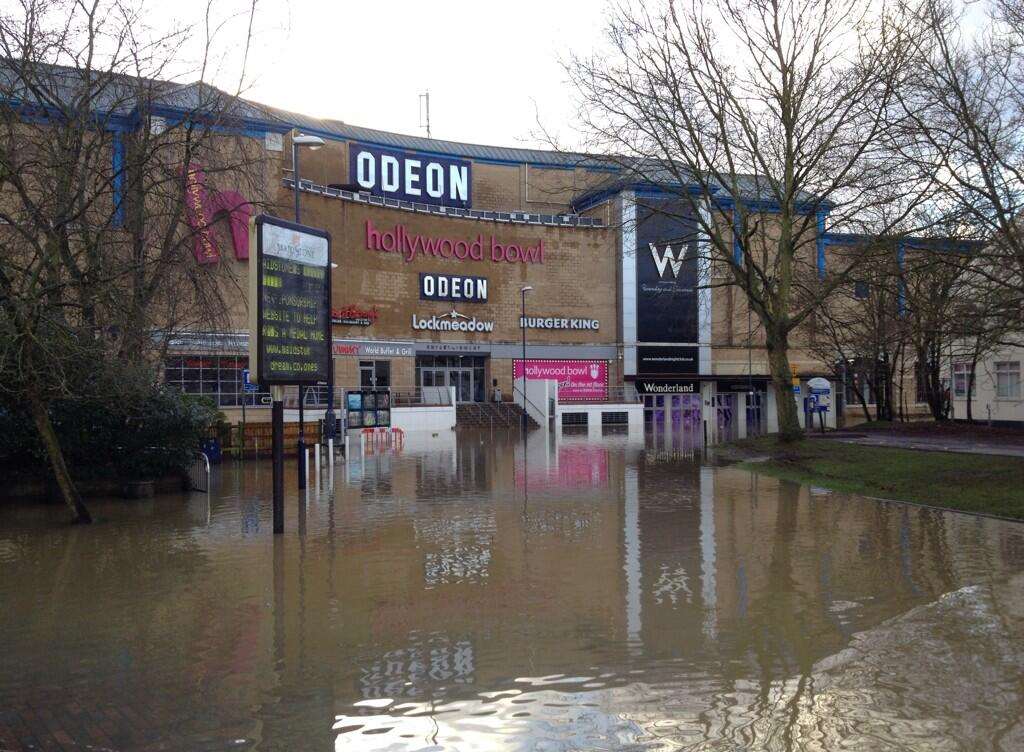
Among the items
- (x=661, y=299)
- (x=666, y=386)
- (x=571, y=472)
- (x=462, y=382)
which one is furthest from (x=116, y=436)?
(x=666, y=386)

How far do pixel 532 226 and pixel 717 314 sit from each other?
47.6ft

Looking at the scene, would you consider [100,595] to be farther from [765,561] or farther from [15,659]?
[765,561]

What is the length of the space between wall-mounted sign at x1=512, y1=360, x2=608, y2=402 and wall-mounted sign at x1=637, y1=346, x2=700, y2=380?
103 inches

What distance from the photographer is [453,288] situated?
56.3m

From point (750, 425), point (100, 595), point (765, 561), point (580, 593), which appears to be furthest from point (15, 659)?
point (750, 425)

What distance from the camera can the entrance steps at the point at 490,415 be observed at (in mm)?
50156

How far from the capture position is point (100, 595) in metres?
8.69

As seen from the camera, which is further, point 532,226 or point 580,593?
point 532,226

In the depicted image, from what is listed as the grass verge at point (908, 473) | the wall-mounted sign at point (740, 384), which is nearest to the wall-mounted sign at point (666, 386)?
the wall-mounted sign at point (740, 384)

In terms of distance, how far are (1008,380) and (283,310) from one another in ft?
136

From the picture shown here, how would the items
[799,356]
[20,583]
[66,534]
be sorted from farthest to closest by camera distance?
1. [799,356]
2. [66,534]
3. [20,583]

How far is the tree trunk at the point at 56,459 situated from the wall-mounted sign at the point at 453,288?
140ft

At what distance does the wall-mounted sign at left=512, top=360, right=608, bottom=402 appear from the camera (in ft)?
193

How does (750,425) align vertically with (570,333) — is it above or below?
below
